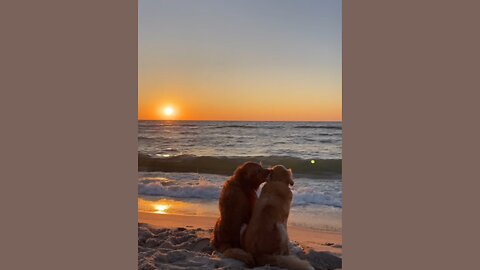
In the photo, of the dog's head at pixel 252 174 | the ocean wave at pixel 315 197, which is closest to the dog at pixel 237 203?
the dog's head at pixel 252 174

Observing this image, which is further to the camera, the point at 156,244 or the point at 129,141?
the point at 156,244

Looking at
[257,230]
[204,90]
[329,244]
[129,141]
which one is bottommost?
[329,244]

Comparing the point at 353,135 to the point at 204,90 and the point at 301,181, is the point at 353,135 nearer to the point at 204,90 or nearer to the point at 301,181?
the point at 204,90

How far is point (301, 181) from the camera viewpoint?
5641 mm

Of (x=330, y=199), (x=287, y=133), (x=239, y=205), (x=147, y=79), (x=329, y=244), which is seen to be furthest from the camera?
(x=287, y=133)

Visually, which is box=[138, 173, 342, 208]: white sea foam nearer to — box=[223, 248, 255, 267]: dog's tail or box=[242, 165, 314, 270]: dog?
box=[242, 165, 314, 270]: dog

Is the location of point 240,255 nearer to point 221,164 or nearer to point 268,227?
point 268,227

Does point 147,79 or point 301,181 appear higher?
point 147,79

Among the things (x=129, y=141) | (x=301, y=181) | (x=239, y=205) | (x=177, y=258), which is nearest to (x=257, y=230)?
(x=239, y=205)

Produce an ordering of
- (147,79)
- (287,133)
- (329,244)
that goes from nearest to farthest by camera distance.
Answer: (147,79), (329,244), (287,133)

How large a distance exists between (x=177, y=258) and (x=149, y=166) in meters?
2.50

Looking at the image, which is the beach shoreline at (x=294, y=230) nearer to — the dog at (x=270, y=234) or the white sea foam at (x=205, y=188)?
the white sea foam at (x=205, y=188)

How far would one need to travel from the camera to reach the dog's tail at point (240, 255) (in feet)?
10.5

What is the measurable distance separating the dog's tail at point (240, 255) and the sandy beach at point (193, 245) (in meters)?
0.04
